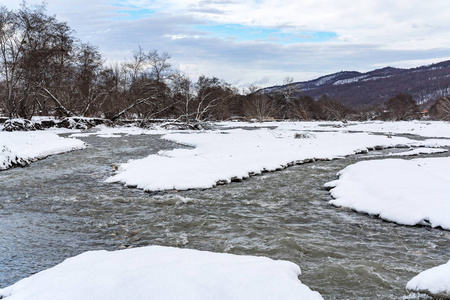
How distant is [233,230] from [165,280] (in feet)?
9.28

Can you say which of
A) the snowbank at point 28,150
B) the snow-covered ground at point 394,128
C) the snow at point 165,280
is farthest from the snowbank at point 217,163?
the snow-covered ground at point 394,128

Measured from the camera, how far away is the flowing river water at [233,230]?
4441mm

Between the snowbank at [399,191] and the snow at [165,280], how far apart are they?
3.79 meters

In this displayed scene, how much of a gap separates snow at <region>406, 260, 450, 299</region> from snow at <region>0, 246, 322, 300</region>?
110 cm

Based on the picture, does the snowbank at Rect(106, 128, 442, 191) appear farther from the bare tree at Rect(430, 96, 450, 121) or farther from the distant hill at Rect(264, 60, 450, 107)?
the distant hill at Rect(264, 60, 450, 107)

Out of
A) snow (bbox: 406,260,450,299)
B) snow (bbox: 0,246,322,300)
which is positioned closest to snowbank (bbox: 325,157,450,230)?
snow (bbox: 406,260,450,299)

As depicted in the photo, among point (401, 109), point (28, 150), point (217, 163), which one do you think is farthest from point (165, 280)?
point (401, 109)

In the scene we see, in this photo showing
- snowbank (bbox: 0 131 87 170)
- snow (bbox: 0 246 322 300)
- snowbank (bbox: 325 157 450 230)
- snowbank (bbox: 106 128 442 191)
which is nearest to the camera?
snow (bbox: 0 246 322 300)

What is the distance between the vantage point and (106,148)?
1923 centimetres

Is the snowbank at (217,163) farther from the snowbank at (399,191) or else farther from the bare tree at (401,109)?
the bare tree at (401,109)

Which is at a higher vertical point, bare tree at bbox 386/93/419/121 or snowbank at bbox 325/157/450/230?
bare tree at bbox 386/93/419/121

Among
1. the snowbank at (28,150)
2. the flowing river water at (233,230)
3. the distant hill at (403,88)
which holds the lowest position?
the flowing river water at (233,230)

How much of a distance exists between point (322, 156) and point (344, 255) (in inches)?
415

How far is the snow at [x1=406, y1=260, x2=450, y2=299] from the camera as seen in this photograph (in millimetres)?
3211
